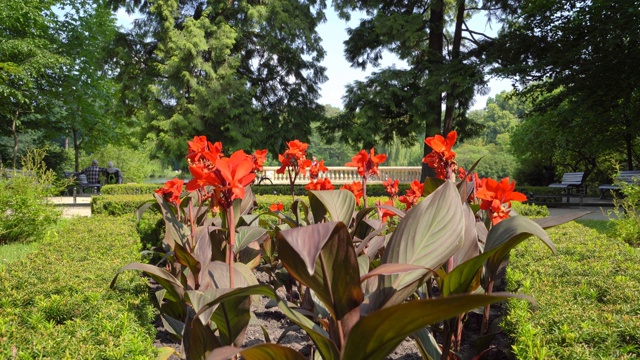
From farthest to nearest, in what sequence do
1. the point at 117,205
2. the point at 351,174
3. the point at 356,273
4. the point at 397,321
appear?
the point at 351,174 < the point at 117,205 < the point at 356,273 < the point at 397,321

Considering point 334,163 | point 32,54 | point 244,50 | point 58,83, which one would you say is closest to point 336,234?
point 244,50

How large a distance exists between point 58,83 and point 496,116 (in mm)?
64025

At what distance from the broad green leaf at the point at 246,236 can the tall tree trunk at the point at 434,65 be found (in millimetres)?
11194

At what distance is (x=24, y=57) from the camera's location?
16.6m

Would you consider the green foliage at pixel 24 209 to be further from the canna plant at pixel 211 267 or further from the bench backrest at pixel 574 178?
the bench backrest at pixel 574 178

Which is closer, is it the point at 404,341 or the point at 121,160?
the point at 404,341

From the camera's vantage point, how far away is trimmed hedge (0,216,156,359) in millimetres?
1586

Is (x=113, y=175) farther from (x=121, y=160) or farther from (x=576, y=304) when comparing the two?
(x=576, y=304)

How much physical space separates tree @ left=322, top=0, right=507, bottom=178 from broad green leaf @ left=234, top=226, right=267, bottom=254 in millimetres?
11219

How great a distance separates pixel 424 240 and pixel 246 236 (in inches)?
50.0

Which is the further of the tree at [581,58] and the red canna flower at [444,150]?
the tree at [581,58]

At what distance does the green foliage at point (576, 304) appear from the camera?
156cm

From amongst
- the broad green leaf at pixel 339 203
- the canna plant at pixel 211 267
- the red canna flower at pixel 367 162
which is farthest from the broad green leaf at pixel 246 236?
the red canna flower at pixel 367 162

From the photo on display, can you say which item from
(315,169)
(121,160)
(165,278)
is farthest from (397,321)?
(121,160)
